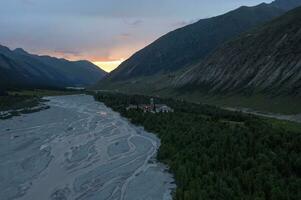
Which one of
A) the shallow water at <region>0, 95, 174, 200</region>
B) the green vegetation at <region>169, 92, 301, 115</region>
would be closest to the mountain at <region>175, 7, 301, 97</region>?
the green vegetation at <region>169, 92, 301, 115</region>

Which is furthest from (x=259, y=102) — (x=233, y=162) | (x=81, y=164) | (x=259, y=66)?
(x=233, y=162)

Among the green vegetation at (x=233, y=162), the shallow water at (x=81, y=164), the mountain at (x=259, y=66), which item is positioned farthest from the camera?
the mountain at (x=259, y=66)

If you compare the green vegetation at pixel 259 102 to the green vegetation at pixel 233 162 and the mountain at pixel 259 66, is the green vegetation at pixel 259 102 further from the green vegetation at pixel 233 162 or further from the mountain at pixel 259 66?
the green vegetation at pixel 233 162

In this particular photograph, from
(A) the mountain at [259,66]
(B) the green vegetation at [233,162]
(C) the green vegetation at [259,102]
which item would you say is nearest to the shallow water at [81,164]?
(B) the green vegetation at [233,162]

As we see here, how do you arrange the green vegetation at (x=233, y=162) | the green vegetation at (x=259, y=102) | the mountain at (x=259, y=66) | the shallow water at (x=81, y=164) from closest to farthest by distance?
the green vegetation at (x=233, y=162), the shallow water at (x=81, y=164), the green vegetation at (x=259, y=102), the mountain at (x=259, y=66)

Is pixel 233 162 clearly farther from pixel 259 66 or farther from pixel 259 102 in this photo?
pixel 259 66

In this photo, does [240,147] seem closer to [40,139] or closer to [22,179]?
[22,179]
